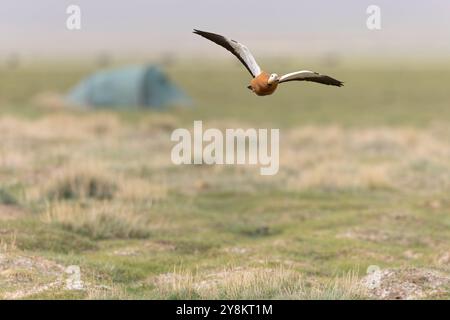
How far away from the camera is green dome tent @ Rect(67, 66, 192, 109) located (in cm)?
3922

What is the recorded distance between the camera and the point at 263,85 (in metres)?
6.76

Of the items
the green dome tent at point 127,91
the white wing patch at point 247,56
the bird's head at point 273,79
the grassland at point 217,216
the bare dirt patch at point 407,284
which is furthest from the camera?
the green dome tent at point 127,91

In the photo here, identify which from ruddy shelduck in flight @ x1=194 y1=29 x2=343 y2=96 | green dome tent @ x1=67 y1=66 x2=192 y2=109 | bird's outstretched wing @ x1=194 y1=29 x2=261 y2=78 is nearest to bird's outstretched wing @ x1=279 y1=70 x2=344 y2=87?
ruddy shelduck in flight @ x1=194 y1=29 x2=343 y2=96

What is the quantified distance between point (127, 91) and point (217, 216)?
24.8 metres

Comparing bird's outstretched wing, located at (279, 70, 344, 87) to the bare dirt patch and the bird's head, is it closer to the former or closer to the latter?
the bird's head

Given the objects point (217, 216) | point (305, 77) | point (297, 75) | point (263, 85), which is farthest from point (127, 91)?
point (263, 85)

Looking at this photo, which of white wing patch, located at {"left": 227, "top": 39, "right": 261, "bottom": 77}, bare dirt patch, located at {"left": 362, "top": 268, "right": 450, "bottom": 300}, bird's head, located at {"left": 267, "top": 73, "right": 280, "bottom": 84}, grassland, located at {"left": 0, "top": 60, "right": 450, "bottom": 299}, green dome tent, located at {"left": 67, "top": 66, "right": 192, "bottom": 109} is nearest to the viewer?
bird's head, located at {"left": 267, "top": 73, "right": 280, "bottom": 84}

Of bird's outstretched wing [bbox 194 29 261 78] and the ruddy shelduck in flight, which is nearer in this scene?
the ruddy shelduck in flight

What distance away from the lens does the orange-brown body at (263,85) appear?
6.75 meters

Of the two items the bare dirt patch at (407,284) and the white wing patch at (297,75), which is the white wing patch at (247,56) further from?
the bare dirt patch at (407,284)

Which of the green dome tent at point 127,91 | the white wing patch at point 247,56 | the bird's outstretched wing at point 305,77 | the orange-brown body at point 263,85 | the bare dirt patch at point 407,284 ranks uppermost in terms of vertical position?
the green dome tent at point 127,91

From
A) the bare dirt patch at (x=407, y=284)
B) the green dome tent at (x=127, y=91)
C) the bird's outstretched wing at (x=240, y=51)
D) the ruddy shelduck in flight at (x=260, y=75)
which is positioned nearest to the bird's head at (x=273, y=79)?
the ruddy shelduck in flight at (x=260, y=75)

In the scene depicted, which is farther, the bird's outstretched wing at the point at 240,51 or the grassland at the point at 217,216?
the grassland at the point at 217,216

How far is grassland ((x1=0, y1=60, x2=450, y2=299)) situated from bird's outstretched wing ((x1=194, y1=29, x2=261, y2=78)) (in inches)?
93.3
